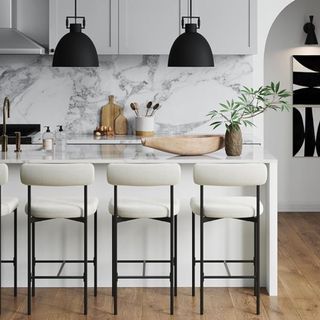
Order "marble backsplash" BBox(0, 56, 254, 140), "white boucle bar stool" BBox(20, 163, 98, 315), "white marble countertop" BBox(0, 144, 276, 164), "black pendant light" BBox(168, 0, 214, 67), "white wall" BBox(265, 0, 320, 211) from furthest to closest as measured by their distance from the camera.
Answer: "white wall" BBox(265, 0, 320, 211) → "marble backsplash" BBox(0, 56, 254, 140) → "black pendant light" BBox(168, 0, 214, 67) → "white marble countertop" BBox(0, 144, 276, 164) → "white boucle bar stool" BBox(20, 163, 98, 315)

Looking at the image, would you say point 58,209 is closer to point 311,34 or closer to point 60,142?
point 60,142

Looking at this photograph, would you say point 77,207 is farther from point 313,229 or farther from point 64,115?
point 313,229

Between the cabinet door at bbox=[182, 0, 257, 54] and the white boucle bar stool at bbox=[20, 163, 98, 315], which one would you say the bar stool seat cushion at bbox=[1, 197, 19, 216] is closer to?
the white boucle bar stool at bbox=[20, 163, 98, 315]

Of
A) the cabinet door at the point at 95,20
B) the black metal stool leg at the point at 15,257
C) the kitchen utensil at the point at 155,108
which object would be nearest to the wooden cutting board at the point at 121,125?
the kitchen utensil at the point at 155,108

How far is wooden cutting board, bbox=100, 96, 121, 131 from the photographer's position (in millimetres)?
7766

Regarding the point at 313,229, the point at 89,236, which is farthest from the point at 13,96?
the point at 313,229

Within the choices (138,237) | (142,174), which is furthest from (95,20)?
(142,174)

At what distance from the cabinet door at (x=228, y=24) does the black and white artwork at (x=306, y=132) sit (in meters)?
1.90

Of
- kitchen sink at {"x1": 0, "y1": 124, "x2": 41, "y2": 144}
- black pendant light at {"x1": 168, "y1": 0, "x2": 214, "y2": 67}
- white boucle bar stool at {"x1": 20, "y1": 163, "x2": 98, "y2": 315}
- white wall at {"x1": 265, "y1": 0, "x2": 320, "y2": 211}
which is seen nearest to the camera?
white boucle bar stool at {"x1": 20, "y1": 163, "x2": 98, "y2": 315}

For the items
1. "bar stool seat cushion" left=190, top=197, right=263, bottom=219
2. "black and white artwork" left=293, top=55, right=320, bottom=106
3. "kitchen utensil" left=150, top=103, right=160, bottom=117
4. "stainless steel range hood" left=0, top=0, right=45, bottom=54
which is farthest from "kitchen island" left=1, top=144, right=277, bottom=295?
"black and white artwork" left=293, top=55, right=320, bottom=106

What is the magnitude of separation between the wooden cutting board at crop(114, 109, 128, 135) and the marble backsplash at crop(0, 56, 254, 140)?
0.59ft

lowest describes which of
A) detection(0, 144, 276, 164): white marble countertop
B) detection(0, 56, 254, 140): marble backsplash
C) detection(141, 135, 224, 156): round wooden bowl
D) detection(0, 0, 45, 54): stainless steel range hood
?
detection(0, 144, 276, 164): white marble countertop

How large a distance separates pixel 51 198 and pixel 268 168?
1.48 m

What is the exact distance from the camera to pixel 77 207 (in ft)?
16.2
